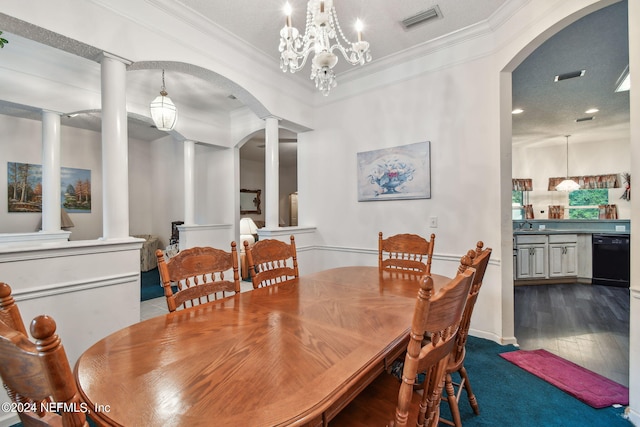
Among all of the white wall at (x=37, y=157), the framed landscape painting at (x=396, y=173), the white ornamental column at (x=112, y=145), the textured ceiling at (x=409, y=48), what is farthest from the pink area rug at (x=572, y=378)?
the white wall at (x=37, y=157)

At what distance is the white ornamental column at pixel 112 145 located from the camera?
209cm

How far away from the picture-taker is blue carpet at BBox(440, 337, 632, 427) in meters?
1.67

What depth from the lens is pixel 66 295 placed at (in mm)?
1816

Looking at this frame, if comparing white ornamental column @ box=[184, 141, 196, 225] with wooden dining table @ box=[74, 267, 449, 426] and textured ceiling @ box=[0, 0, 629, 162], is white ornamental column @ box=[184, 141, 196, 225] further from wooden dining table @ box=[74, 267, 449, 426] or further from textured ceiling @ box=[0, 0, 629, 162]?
wooden dining table @ box=[74, 267, 449, 426]

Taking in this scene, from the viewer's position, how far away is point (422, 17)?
258 cm

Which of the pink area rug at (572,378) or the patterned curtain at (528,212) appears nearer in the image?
the pink area rug at (572,378)

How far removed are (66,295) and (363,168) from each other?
2973mm

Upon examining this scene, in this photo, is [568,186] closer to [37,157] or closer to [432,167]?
[432,167]

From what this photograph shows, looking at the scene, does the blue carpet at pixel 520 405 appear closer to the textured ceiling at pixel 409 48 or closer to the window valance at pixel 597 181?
the textured ceiling at pixel 409 48

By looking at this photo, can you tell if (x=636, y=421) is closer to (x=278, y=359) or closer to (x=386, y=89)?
(x=278, y=359)

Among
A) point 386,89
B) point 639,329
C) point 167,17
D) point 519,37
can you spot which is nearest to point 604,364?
point 639,329

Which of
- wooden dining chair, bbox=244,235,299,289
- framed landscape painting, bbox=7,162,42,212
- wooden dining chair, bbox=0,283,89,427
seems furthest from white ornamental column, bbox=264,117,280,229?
framed landscape painting, bbox=7,162,42,212

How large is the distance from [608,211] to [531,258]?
239cm

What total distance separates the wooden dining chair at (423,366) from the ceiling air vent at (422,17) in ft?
8.34
